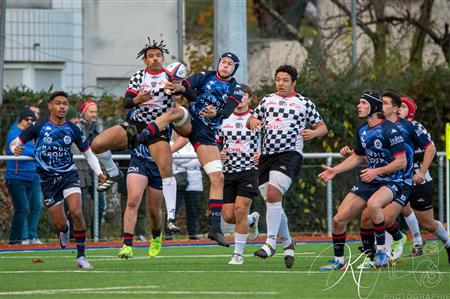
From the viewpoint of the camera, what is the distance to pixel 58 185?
15555 mm

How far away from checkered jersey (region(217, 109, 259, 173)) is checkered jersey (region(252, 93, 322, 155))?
6.46 feet

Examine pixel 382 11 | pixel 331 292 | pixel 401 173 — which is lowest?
pixel 331 292

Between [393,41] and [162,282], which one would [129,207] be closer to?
[162,282]

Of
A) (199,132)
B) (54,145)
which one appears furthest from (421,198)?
(54,145)

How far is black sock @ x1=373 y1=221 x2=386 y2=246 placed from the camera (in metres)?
14.9

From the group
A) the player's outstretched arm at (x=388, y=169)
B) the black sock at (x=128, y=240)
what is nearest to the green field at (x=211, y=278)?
the black sock at (x=128, y=240)

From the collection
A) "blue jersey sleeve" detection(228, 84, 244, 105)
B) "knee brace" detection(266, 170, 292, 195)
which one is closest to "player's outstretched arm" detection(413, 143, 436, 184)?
→ "knee brace" detection(266, 170, 292, 195)

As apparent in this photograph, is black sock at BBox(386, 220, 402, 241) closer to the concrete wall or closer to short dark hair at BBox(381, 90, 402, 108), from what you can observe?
short dark hair at BBox(381, 90, 402, 108)

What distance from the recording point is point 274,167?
50.6 feet

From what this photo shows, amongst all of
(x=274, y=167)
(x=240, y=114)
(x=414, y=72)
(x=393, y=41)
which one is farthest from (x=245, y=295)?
(x=393, y=41)

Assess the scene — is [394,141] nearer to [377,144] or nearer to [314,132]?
[377,144]

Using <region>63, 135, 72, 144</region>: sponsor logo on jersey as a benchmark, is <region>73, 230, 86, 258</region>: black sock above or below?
below

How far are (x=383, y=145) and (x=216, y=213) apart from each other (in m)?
2.37

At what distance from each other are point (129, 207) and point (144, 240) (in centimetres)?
537
